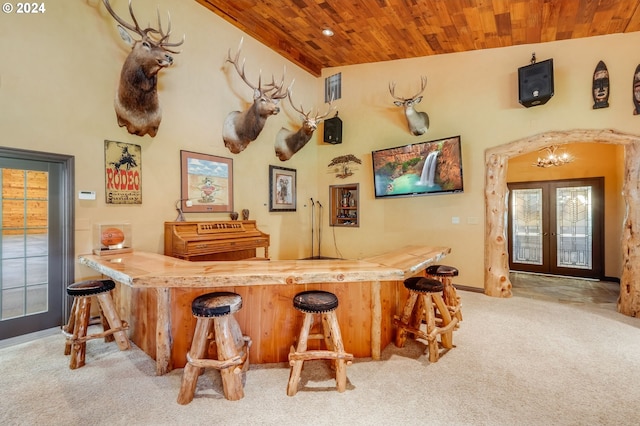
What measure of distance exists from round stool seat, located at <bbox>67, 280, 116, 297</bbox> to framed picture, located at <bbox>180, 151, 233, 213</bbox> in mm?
1656

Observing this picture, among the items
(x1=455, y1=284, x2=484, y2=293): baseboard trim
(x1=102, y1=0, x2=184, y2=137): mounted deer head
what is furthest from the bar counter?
(x1=455, y1=284, x2=484, y2=293): baseboard trim

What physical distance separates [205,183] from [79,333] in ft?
8.13

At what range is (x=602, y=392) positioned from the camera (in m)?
2.10

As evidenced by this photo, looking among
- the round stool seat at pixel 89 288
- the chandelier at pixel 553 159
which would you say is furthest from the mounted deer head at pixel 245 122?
the chandelier at pixel 553 159

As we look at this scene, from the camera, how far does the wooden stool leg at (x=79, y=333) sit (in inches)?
96.0

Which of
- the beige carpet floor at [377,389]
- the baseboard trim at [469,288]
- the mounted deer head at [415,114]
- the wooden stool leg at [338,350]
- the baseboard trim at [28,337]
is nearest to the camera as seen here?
the beige carpet floor at [377,389]

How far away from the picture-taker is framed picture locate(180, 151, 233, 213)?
13.8 feet

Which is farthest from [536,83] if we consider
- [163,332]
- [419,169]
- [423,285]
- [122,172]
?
[122,172]

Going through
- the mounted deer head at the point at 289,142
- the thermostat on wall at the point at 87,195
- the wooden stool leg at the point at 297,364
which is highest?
the mounted deer head at the point at 289,142

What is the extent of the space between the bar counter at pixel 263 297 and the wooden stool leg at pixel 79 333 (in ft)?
1.08

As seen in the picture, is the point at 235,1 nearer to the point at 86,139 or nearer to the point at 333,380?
the point at 86,139

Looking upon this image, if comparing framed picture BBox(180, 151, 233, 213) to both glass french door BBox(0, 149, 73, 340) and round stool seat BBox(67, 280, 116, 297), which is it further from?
round stool seat BBox(67, 280, 116, 297)

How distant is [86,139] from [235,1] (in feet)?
9.14

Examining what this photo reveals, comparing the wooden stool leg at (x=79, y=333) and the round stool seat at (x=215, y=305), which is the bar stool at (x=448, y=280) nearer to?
the round stool seat at (x=215, y=305)
